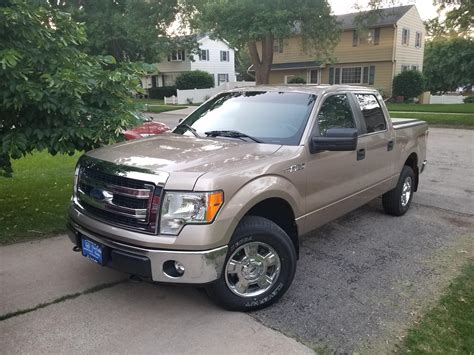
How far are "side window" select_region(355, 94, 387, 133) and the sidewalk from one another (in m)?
2.89

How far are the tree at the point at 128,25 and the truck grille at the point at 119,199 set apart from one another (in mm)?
19060

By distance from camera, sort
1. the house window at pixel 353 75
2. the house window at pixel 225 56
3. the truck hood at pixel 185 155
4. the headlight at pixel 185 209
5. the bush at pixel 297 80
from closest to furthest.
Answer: the headlight at pixel 185 209 → the truck hood at pixel 185 155 → the house window at pixel 353 75 → the bush at pixel 297 80 → the house window at pixel 225 56

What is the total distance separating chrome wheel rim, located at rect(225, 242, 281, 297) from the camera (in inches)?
139

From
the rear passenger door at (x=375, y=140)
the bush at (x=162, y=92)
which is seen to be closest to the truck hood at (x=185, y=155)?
the rear passenger door at (x=375, y=140)

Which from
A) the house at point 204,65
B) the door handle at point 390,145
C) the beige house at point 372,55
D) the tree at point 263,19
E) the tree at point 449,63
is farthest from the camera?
the house at point 204,65

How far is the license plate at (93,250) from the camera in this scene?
3.44 meters

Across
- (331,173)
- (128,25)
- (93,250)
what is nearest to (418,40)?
(128,25)

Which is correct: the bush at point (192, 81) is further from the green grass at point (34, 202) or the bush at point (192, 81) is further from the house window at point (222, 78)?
the green grass at point (34, 202)

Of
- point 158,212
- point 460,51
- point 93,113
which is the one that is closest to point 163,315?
point 158,212

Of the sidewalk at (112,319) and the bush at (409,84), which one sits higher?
the bush at (409,84)

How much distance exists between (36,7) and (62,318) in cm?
308

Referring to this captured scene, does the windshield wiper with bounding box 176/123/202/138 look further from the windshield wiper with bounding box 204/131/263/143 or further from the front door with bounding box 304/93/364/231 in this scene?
the front door with bounding box 304/93/364/231

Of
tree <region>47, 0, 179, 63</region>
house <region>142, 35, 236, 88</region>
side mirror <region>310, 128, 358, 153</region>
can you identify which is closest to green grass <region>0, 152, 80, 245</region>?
side mirror <region>310, 128, 358, 153</region>

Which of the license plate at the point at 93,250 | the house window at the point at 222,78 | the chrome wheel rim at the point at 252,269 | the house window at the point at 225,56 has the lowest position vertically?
the chrome wheel rim at the point at 252,269
